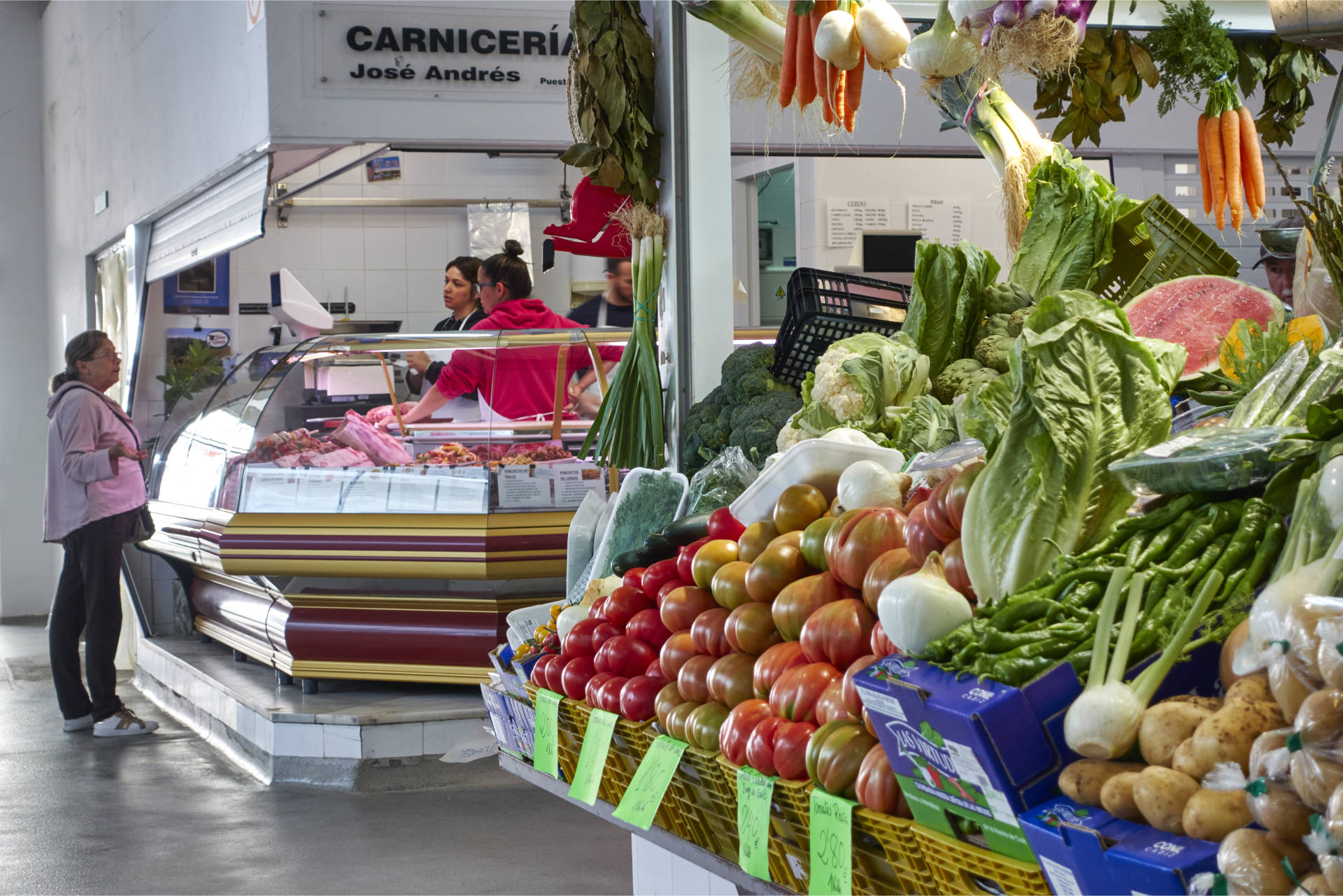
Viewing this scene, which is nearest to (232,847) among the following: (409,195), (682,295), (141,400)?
(682,295)

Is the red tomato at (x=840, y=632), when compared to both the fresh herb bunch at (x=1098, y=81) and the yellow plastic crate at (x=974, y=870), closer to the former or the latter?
the yellow plastic crate at (x=974, y=870)

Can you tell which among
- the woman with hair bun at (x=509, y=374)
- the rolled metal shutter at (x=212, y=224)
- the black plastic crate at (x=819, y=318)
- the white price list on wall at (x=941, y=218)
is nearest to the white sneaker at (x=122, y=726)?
the woman with hair bun at (x=509, y=374)

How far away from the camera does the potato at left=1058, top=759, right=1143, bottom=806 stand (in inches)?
46.3

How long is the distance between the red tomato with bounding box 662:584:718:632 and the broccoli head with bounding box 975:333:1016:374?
0.90 metres

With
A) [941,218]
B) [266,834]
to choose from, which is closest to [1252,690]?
[266,834]

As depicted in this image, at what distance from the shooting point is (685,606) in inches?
82.7

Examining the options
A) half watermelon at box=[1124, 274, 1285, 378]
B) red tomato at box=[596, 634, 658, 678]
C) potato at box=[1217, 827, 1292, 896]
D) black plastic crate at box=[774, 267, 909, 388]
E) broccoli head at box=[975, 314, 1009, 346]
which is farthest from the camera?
black plastic crate at box=[774, 267, 909, 388]

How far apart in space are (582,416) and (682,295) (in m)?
2.02

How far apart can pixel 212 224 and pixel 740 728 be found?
5975mm

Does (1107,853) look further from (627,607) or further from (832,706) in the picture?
(627,607)

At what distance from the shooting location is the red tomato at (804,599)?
180cm

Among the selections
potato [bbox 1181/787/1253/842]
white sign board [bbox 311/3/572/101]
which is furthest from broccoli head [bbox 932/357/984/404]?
white sign board [bbox 311/3/572/101]

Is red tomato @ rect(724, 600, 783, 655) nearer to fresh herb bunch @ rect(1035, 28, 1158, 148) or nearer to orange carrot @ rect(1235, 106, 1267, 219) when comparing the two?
fresh herb bunch @ rect(1035, 28, 1158, 148)

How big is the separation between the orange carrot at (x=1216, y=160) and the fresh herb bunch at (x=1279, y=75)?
0.15 m
